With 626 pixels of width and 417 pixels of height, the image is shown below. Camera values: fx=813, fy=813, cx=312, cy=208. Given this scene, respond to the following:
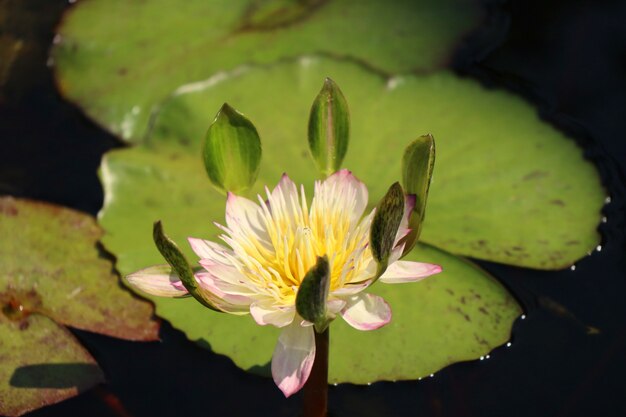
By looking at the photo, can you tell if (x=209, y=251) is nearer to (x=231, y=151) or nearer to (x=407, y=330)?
Result: (x=231, y=151)

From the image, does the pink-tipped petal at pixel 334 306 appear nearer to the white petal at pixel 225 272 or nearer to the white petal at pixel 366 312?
the white petal at pixel 366 312

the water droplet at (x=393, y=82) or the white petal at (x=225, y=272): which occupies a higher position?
the water droplet at (x=393, y=82)

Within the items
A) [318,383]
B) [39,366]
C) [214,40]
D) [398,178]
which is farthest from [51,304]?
[214,40]

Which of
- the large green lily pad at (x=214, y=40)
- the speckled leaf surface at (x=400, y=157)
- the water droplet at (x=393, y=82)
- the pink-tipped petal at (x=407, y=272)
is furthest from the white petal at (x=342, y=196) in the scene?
Answer: the large green lily pad at (x=214, y=40)

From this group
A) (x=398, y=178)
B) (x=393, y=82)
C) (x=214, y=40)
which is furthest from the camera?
(x=214, y=40)

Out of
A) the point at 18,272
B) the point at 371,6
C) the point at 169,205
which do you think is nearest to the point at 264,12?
the point at 371,6

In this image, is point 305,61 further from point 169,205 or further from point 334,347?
point 334,347
